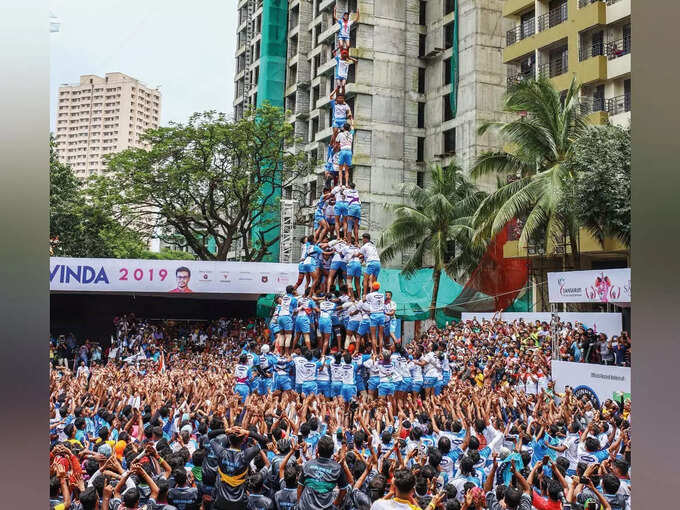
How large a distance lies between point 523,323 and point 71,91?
16.4 metres

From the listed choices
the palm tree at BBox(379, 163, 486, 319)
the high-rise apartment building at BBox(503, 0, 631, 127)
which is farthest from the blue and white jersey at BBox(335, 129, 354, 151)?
the palm tree at BBox(379, 163, 486, 319)

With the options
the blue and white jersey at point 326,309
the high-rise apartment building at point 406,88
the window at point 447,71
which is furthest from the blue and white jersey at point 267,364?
the window at point 447,71

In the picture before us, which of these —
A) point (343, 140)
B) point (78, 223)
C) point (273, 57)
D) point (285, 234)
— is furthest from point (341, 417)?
point (273, 57)

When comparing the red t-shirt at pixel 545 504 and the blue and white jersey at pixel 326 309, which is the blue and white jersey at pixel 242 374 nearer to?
the blue and white jersey at pixel 326 309

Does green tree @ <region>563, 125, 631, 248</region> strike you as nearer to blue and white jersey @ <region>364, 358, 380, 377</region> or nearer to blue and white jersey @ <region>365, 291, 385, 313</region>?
blue and white jersey @ <region>365, 291, 385, 313</region>

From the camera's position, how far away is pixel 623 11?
71.5 feet

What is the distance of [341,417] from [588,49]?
19232 mm

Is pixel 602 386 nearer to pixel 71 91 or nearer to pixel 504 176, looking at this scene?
pixel 71 91

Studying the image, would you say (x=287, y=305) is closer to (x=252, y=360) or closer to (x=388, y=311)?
(x=252, y=360)

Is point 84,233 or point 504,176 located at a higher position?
point 504,176

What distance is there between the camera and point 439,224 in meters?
25.7

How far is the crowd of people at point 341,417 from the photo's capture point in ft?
15.8

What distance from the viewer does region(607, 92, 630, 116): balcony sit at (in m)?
22.0
